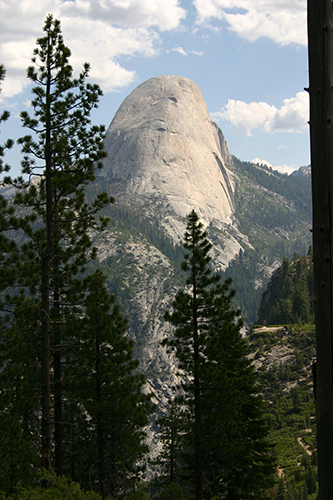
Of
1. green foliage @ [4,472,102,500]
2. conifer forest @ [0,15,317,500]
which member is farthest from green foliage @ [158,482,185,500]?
green foliage @ [4,472,102,500]

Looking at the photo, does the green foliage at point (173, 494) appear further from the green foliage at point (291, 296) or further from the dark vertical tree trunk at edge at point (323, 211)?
the green foliage at point (291, 296)

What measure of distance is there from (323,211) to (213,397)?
1785 centimetres

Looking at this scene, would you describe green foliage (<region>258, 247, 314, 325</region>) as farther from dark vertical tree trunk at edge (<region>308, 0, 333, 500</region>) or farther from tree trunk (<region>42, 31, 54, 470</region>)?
dark vertical tree trunk at edge (<region>308, 0, 333, 500</region>)

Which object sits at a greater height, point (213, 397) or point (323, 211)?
point (323, 211)

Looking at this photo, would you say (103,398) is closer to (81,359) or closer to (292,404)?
(81,359)

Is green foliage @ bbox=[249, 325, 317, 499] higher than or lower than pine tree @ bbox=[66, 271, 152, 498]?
lower

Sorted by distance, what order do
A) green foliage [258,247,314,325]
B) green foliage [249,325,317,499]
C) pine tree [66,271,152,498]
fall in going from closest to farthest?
pine tree [66,271,152,498] → green foliage [249,325,317,499] → green foliage [258,247,314,325]

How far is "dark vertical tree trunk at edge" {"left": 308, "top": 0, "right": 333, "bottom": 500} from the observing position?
4.05m

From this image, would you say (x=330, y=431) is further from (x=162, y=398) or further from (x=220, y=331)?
(x=162, y=398)

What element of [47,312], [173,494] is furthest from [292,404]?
[47,312]

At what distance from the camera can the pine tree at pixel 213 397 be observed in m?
20.4

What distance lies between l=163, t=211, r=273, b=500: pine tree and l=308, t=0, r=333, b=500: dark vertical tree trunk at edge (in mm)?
16690

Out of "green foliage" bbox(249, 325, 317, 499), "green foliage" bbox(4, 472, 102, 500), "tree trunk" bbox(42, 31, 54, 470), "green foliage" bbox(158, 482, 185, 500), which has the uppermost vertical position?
"tree trunk" bbox(42, 31, 54, 470)

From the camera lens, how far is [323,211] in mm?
4180
